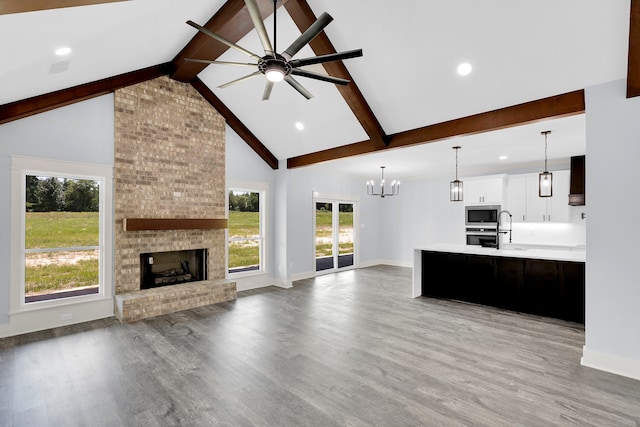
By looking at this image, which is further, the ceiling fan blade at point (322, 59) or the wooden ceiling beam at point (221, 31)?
the wooden ceiling beam at point (221, 31)

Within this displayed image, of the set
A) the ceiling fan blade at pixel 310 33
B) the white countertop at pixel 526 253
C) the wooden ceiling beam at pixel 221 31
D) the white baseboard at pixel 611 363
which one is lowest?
the white baseboard at pixel 611 363

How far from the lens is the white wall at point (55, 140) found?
159 inches

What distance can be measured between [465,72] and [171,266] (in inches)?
213

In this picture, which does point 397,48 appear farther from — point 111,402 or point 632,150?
point 111,402

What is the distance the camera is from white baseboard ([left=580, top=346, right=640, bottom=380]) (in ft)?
9.73

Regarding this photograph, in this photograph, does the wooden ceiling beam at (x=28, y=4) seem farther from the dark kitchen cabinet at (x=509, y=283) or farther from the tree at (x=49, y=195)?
the dark kitchen cabinet at (x=509, y=283)

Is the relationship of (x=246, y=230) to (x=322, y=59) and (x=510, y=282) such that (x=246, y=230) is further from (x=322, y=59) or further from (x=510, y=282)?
(x=510, y=282)

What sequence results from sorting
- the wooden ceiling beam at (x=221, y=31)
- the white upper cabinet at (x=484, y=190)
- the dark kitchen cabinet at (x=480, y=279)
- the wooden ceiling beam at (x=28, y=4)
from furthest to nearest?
the white upper cabinet at (x=484, y=190) → the dark kitchen cabinet at (x=480, y=279) → the wooden ceiling beam at (x=221, y=31) → the wooden ceiling beam at (x=28, y=4)

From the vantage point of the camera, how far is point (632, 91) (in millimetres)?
2947

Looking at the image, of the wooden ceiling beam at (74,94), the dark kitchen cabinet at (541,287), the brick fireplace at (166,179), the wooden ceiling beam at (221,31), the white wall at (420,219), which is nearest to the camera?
the wooden ceiling beam at (221,31)

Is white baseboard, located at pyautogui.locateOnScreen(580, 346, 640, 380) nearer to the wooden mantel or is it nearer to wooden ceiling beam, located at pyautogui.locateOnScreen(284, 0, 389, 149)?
wooden ceiling beam, located at pyautogui.locateOnScreen(284, 0, 389, 149)

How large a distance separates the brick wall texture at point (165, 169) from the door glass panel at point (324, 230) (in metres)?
2.72

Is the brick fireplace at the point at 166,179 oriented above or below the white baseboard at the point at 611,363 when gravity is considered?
above

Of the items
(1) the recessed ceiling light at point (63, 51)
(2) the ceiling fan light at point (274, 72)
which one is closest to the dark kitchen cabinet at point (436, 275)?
(2) the ceiling fan light at point (274, 72)
